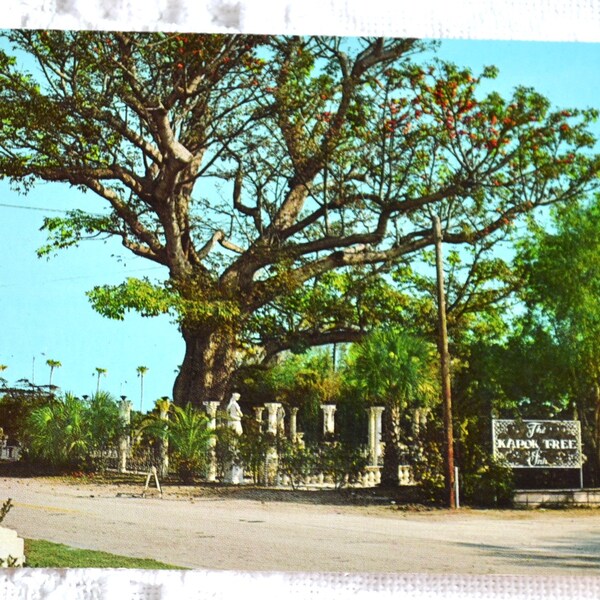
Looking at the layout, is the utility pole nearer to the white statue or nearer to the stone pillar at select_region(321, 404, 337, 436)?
the stone pillar at select_region(321, 404, 337, 436)

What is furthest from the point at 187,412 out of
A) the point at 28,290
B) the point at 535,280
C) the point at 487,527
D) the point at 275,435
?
the point at 535,280

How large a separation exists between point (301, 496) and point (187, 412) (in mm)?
326

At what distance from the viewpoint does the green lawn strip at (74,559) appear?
7.19 ft

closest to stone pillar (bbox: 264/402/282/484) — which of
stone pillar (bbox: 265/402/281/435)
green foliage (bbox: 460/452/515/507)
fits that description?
stone pillar (bbox: 265/402/281/435)

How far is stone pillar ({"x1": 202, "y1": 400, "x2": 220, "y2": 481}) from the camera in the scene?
7.43 ft

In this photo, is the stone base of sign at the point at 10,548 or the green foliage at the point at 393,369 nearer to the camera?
the stone base of sign at the point at 10,548

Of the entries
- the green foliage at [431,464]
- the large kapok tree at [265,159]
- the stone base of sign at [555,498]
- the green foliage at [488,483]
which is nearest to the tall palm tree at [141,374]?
the large kapok tree at [265,159]

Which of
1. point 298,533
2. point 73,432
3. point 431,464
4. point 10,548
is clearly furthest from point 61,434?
point 431,464

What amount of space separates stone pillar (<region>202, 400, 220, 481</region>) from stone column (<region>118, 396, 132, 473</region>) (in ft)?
0.59

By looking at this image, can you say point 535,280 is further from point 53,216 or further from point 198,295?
point 53,216

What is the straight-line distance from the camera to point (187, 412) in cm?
228

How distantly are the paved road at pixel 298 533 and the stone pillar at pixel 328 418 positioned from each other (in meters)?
0.17

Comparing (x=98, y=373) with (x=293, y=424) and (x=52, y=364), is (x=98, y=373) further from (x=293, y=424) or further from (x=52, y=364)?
(x=293, y=424)

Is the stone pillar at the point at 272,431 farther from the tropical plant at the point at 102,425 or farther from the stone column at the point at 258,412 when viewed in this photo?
the tropical plant at the point at 102,425
